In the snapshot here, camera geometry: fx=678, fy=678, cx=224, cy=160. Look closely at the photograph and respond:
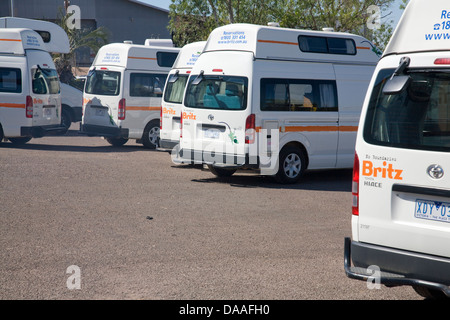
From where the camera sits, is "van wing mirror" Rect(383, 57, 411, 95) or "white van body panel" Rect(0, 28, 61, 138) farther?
"white van body panel" Rect(0, 28, 61, 138)

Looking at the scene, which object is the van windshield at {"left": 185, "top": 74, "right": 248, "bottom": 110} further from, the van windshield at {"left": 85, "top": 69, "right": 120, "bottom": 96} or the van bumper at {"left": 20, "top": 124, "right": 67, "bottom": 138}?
the van bumper at {"left": 20, "top": 124, "right": 67, "bottom": 138}

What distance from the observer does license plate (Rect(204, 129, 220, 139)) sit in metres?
12.4

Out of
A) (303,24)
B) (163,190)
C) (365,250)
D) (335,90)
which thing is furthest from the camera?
(303,24)

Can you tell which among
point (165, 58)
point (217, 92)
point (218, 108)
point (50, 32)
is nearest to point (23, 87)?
point (165, 58)

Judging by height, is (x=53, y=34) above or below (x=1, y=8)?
below

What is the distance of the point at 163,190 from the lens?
1168 cm

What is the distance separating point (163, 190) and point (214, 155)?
126 cm

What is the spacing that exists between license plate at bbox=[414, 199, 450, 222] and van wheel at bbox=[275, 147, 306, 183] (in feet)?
24.2

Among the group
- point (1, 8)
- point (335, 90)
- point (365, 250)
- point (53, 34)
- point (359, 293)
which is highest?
point (1, 8)

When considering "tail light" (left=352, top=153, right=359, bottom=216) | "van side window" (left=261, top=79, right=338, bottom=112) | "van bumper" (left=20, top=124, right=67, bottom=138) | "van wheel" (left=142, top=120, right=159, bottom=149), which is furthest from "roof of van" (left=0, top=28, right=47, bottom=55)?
"tail light" (left=352, top=153, right=359, bottom=216)

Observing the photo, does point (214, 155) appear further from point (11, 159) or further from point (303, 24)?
point (303, 24)

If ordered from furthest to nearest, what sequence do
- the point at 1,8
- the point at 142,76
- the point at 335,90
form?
the point at 1,8 < the point at 142,76 < the point at 335,90
